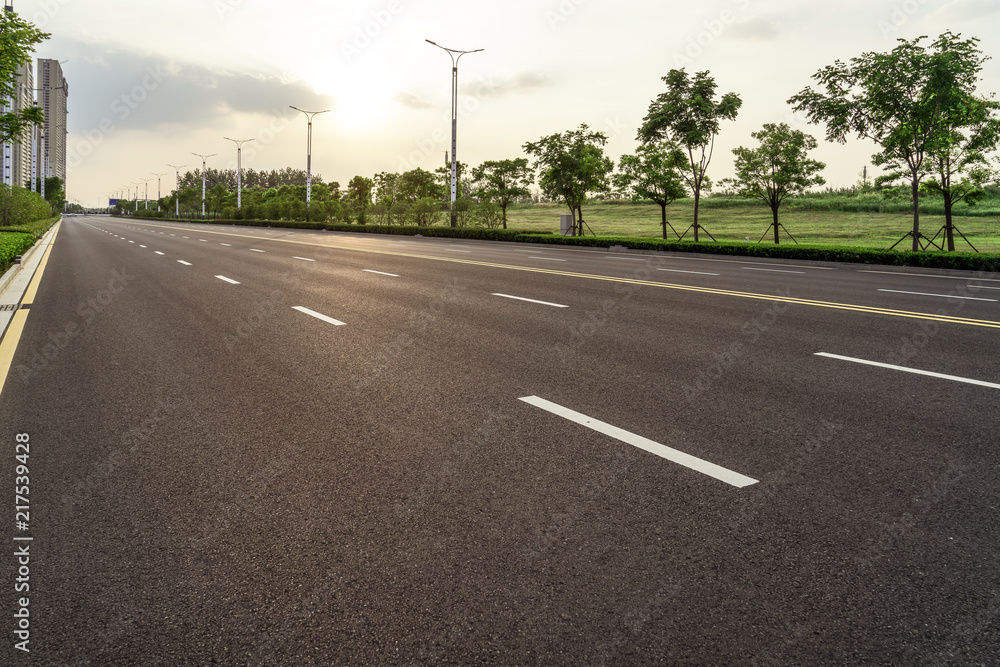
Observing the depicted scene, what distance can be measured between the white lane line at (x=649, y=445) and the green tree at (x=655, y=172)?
34.3 meters

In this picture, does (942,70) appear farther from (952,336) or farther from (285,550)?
(285,550)

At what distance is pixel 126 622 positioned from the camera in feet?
8.43

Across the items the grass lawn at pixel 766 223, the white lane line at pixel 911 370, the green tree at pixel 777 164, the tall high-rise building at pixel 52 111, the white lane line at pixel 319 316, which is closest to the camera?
the white lane line at pixel 911 370

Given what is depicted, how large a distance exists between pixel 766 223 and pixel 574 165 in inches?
1237

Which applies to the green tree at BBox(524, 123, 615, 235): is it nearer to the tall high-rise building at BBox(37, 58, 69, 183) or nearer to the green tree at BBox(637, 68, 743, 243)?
the green tree at BBox(637, 68, 743, 243)

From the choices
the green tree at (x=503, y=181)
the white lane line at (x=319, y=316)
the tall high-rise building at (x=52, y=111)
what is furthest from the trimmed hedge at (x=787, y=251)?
the tall high-rise building at (x=52, y=111)

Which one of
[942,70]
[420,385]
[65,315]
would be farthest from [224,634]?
[942,70]

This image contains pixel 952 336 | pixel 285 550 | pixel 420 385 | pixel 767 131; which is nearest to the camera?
pixel 285 550

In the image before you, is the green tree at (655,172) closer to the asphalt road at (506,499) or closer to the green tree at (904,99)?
the green tree at (904,99)

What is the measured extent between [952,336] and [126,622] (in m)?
9.10

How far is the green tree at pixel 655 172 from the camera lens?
3781 centimetres

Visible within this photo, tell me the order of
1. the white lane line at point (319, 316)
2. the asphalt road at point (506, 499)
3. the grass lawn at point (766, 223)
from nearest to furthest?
the asphalt road at point (506, 499) < the white lane line at point (319, 316) < the grass lawn at point (766, 223)

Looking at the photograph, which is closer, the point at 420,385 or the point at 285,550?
the point at 285,550

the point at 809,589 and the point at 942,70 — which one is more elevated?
the point at 942,70
